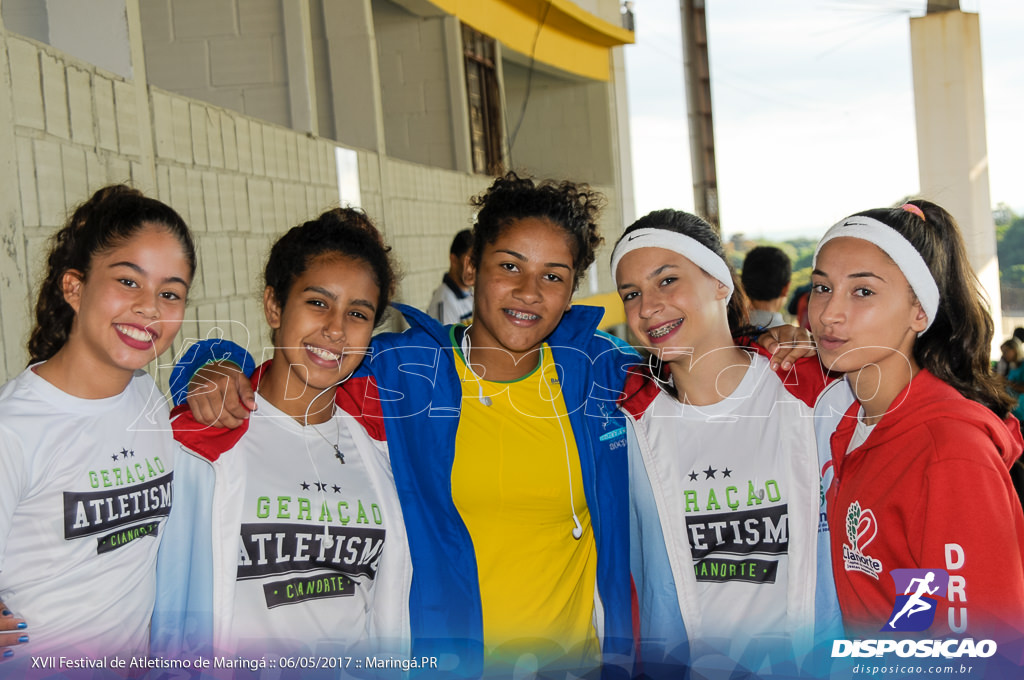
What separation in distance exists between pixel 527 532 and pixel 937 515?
3.30ft

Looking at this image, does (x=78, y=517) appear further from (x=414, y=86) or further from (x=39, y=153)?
(x=414, y=86)

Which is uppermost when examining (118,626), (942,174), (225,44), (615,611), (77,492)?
(225,44)

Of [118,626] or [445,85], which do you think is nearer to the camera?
[118,626]

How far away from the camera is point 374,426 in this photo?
2164mm

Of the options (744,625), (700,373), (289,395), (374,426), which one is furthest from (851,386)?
(289,395)

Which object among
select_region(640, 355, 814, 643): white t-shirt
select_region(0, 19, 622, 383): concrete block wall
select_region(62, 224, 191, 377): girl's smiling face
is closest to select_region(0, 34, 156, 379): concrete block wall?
select_region(0, 19, 622, 383): concrete block wall

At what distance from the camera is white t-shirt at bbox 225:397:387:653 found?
1.84m

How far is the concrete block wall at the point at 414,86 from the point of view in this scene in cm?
891

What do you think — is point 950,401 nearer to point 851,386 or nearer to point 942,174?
point 851,386

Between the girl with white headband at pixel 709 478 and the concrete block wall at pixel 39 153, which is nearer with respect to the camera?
the girl with white headband at pixel 709 478

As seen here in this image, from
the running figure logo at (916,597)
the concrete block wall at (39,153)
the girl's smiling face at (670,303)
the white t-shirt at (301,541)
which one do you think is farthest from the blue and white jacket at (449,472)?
the concrete block wall at (39,153)

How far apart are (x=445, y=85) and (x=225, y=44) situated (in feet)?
11.3

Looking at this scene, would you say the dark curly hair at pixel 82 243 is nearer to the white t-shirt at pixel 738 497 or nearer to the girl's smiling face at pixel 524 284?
the girl's smiling face at pixel 524 284

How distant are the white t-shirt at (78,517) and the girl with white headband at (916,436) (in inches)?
61.9
